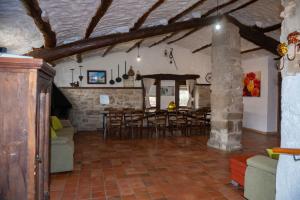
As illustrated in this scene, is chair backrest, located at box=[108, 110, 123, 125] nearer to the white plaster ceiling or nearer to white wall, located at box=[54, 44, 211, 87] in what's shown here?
white wall, located at box=[54, 44, 211, 87]

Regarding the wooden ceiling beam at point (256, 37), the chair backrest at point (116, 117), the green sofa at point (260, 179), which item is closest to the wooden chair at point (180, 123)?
the chair backrest at point (116, 117)

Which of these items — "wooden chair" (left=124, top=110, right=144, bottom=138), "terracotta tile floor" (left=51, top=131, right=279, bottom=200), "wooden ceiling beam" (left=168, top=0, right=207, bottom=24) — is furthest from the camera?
"wooden chair" (left=124, top=110, right=144, bottom=138)

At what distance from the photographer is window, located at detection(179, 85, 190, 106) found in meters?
9.08

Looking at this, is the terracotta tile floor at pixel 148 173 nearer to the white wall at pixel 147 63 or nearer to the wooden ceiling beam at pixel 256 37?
the wooden ceiling beam at pixel 256 37

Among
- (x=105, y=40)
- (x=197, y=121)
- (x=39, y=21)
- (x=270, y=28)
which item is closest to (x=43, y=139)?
(x=39, y=21)

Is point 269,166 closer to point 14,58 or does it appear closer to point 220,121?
point 14,58

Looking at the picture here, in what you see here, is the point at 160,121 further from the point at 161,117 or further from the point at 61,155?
the point at 61,155

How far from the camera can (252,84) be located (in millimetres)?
8406

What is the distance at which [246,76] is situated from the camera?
8.76 m

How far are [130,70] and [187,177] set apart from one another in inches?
220

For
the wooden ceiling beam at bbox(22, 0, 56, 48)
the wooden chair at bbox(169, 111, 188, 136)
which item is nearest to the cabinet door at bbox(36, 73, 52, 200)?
the wooden ceiling beam at bbox(22, 0, 56, 48)

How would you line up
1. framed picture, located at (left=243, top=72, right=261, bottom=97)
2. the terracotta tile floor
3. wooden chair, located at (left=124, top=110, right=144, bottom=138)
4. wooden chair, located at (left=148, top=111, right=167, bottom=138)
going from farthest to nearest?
framed picture, located at (left=243, top=72, right=261, bottom=97) < wooden chair, located at (left=148, top=111, right=167, bottom=138) < wooden chair, located at (left=124, top=110, right=144, bottom=138) < the terracotta tile floor

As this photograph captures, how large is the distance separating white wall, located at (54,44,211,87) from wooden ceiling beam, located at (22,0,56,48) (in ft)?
13.5

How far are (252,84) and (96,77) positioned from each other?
18.2ft
